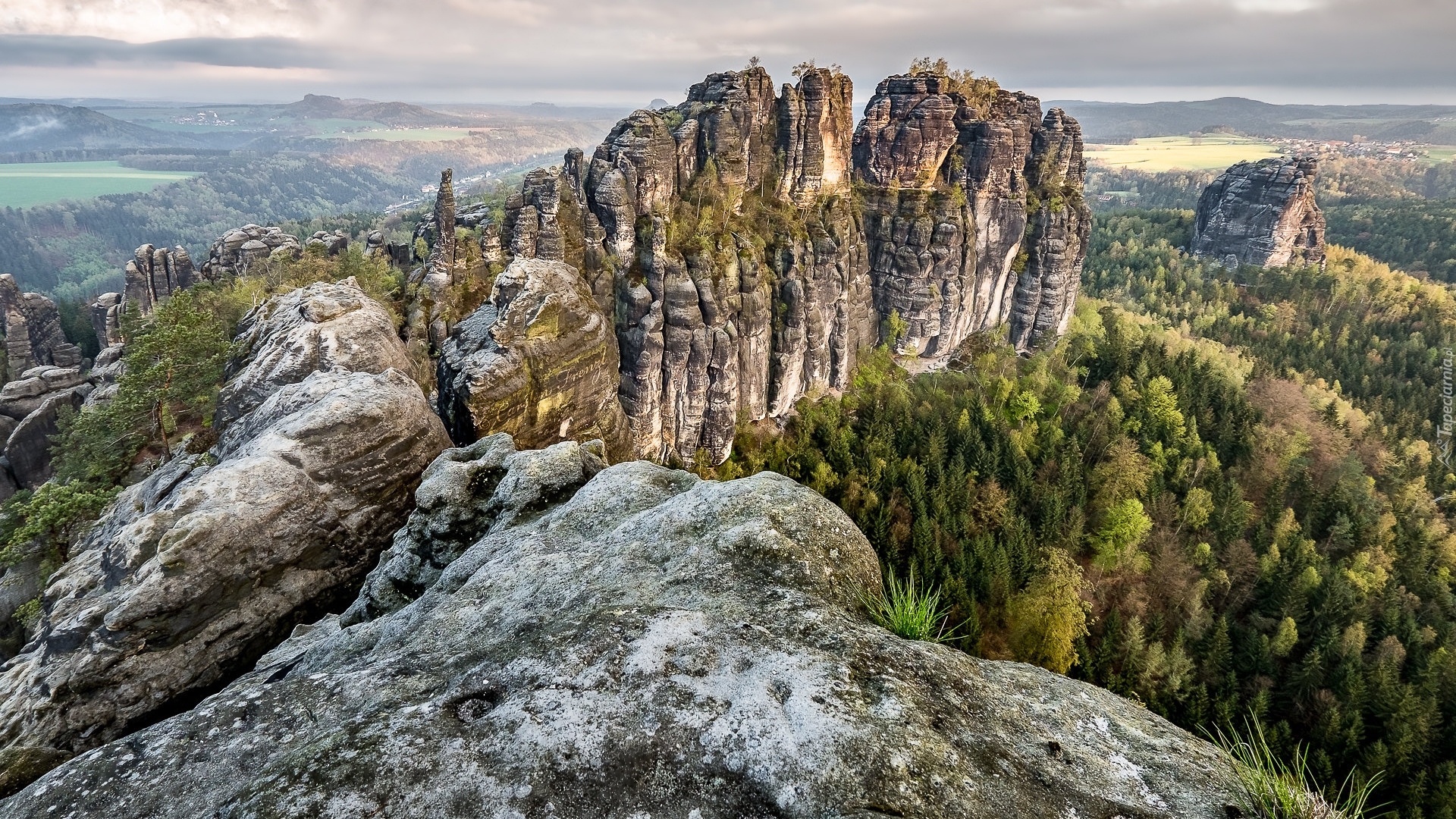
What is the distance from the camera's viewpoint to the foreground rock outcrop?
20.6 feet

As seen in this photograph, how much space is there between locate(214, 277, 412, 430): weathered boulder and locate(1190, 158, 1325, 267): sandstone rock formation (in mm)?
145283

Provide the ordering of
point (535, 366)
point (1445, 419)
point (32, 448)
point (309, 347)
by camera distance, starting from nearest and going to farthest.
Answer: point (309, 347) → point (535, 366) → point (32, 448) → point (1445, 419)

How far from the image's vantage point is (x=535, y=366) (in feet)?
103

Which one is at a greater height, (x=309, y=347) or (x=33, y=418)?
(x=309, y=347)

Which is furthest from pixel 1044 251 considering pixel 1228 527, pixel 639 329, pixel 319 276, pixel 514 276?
pixel 319 276

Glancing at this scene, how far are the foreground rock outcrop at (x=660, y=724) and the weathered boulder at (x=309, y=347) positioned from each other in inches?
555

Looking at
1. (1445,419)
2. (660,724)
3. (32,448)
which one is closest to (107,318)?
(32,448)

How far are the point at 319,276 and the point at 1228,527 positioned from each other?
244ft

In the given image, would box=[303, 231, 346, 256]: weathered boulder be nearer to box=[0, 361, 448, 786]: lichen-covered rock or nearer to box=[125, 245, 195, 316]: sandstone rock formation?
box=[125, 245, 195, 316]: sandstone rock formation

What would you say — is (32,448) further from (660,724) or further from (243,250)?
(660,724)

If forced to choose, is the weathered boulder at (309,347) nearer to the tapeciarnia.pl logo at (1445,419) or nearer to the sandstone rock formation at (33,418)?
the sandstone rock formation at (33,418)

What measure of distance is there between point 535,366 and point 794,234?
38877mm

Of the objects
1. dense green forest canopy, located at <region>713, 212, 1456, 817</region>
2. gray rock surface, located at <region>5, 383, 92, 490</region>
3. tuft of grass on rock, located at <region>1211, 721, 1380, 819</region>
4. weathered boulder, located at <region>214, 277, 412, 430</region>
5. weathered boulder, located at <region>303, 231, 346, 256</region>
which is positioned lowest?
dense green forest canopy, located at <region>713, 212, 1456, 817</region>

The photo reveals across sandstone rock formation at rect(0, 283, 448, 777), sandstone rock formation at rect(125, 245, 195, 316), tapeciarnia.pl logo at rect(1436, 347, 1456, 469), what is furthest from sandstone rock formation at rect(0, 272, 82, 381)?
tapeciarnia.pl logo at rect(1436, 347, 1456, 469)
